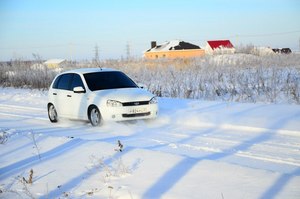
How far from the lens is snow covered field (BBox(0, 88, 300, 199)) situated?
4.88 meters

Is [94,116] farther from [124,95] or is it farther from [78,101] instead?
[124,95]

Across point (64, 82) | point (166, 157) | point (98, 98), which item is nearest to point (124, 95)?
point (98, 98)

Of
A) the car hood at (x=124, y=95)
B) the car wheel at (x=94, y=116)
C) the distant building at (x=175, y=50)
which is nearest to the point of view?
the car hood at (x=124, y=95)

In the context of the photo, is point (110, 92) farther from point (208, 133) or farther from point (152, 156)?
point (152, 156)

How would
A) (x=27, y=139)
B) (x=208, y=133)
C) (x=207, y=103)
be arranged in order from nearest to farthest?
1. (x=27, y=139)
2. (x=208, y=133)
3. (x=207, y=103)

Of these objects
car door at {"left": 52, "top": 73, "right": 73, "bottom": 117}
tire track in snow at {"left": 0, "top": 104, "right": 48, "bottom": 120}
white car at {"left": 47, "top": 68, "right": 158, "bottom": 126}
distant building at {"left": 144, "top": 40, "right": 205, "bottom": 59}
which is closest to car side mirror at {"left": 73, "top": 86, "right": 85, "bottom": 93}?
white car at {"left": 47, "top": 68, "right": 158, "bottom": 126}

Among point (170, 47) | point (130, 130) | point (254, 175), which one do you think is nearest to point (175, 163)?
point (254, 175)

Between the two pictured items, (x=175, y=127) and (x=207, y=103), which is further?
(x=207, y=103)

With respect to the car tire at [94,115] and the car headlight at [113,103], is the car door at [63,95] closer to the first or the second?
the car tire at [94,115]

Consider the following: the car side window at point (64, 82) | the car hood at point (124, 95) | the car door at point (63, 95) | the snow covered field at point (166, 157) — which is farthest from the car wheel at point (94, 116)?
the car side window at point (64, 82)

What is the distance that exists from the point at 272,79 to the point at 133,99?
818 cm

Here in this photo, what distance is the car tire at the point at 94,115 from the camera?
36.4 ft

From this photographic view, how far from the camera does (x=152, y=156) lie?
247 inches

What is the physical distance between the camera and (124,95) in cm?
1107
